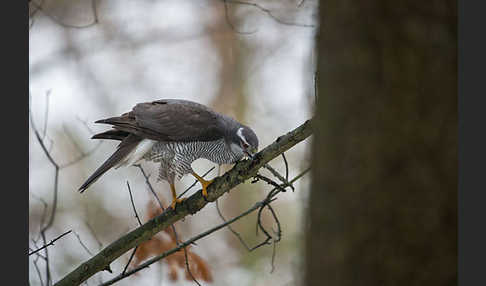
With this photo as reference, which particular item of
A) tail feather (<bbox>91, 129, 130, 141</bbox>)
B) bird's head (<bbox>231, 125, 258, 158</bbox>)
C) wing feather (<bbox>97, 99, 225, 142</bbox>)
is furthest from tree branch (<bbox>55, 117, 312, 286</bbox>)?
tail feather (<bbox>91, 129, 130, 141</bbox>)

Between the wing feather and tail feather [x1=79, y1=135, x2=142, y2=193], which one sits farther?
the wing feather

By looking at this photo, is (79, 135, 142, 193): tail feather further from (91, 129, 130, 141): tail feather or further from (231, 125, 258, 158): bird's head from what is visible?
(231, 125, 258, 158): bird's head

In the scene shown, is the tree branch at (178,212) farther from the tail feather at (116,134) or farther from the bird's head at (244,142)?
the tail feather at (116,134)

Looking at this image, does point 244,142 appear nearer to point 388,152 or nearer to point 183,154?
point 183,154

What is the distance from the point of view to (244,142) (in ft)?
16.1

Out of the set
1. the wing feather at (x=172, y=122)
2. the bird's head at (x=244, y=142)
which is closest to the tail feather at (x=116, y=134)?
the wing feather at (x=172, y=122)

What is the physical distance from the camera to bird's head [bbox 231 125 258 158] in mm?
4906

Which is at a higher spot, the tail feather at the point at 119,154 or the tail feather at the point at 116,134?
the tail feather at the point at 116,134

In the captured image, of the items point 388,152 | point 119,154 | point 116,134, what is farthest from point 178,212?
point 388,152

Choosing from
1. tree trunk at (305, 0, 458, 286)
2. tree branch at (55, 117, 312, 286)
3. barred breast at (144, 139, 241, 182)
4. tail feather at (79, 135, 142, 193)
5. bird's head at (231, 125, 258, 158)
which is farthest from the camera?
barred breast at (144, 139, 241, 182)

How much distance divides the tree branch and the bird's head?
3.24ft

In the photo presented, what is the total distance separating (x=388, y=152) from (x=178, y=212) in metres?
2.39

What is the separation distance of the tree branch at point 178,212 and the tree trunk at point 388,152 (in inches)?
47.3

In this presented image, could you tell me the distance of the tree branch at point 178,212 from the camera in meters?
3.15
